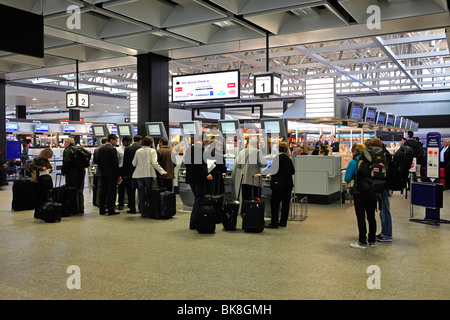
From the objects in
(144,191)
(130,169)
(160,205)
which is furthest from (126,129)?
(160,205)

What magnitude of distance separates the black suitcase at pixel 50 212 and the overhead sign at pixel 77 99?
13.0 feet

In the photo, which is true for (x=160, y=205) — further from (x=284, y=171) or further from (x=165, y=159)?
(x=284, y=171)

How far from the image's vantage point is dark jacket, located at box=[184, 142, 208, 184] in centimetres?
657

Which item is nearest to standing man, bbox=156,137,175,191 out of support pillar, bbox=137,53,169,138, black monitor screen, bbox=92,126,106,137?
support pillar, bbox=137,53,169,138

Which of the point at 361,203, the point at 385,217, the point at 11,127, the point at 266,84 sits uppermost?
the point at 266,84

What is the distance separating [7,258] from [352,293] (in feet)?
13.3

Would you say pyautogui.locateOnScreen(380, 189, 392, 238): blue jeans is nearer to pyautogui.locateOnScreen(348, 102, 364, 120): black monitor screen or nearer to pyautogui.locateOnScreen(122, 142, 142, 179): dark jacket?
pyautogui.locateOnScreen(122, 142, 142, 179): dark jacket

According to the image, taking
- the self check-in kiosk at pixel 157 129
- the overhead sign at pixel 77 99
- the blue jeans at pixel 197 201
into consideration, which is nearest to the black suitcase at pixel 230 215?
the blue jeans at pixel 197 201

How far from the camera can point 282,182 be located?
656 cm

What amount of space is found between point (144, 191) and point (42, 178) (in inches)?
77.9

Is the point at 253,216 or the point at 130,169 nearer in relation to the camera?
the point at 253,216

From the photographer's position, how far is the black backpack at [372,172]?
526 centimetres

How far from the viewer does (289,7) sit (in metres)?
6.43
